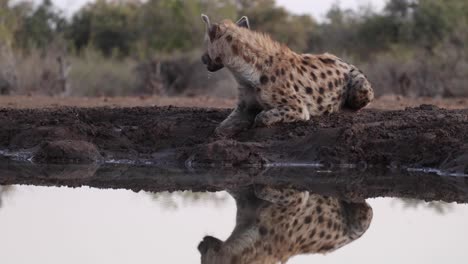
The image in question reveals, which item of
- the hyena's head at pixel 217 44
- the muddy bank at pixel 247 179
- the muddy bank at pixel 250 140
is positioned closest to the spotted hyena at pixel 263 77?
the hyena's head at pixel 217 44

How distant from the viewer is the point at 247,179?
38.3ft

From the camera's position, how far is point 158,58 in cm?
3120

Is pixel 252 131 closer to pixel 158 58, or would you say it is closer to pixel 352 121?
pixel 352 121

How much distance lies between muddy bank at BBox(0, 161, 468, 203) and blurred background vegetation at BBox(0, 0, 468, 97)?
13.0 metres

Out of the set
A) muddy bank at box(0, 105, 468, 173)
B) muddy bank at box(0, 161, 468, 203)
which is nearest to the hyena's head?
muddy bank at box(0, 105, 468, 173)

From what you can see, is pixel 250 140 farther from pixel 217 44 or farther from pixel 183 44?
pixel 183 44

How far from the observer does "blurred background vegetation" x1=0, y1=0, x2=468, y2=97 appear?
1058 inches

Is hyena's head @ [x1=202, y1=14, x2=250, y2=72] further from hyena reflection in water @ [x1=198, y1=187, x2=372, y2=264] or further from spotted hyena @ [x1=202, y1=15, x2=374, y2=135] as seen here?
hyena reflection in water @ [x1=198, y1=187, x2=372, y2=264]

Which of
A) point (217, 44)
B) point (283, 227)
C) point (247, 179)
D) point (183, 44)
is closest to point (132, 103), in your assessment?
point (217, 44)

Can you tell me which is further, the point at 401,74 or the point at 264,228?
the point at 401,74

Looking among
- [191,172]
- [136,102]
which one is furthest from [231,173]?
[136,102]

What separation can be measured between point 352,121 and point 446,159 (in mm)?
1977

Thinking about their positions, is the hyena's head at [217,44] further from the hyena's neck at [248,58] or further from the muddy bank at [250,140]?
the muddy bank at [250,140]

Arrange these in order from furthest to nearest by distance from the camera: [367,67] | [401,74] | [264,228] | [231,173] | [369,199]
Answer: [367,67] < [401,74] < [231,173] < [369,199] < [264,228]
